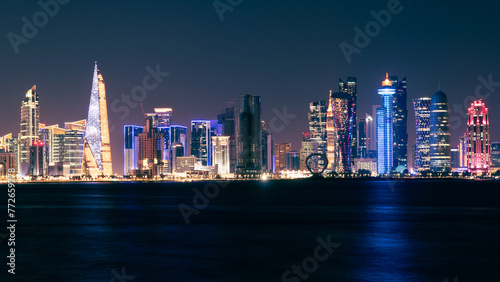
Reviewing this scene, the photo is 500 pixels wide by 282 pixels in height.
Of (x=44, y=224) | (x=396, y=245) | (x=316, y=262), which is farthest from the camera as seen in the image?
(x=44, y=224)

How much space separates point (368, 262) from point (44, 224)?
40986 millimetres

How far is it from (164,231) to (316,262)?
2421 cm

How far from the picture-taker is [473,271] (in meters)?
36.3

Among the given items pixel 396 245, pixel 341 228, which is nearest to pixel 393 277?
pixel 396 245

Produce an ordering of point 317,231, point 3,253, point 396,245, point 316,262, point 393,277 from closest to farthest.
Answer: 1. point 393,277
2. point 316,262
3. point 3,253
4. point 396,245
5. point 317,231

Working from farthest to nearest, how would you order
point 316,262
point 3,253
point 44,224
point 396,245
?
1. point 44,224
2. point 396,245
3. point 3,253
4. point 316,262

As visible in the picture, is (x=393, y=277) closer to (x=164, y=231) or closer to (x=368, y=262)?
(x=368, y=262)

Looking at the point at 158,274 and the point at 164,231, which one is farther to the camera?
the point at 164,231

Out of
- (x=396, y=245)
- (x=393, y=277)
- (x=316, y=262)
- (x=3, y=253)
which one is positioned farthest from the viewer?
(x=396, y=245)

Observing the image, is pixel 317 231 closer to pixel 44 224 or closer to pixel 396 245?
pixel 396 245

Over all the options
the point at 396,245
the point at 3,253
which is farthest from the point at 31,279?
the point at 396,245

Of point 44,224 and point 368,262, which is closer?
point 368,262

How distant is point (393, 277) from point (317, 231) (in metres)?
26.3

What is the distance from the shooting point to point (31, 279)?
3438cm
